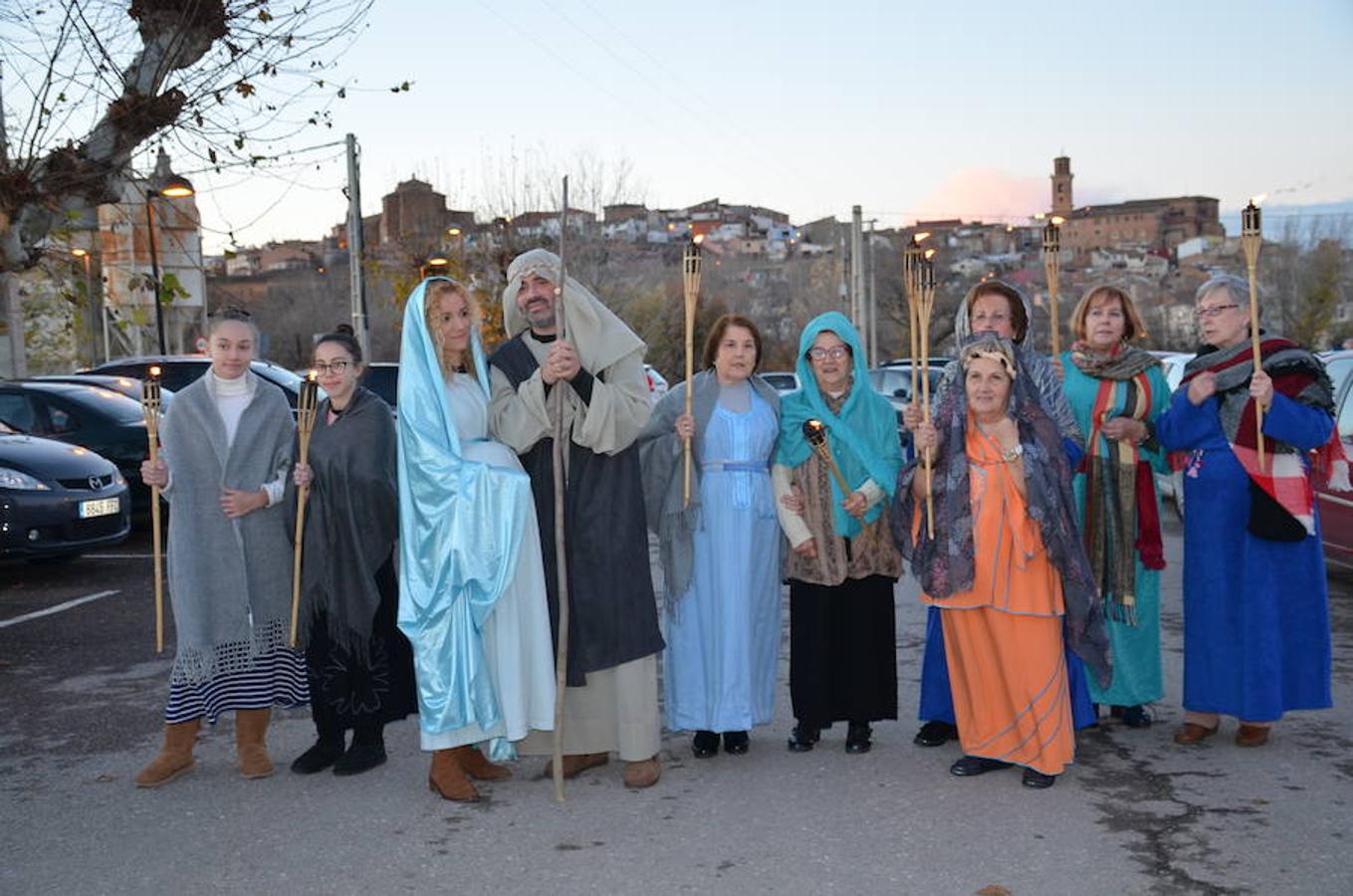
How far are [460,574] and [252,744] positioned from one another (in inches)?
49.2

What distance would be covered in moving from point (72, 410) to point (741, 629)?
9.42 m

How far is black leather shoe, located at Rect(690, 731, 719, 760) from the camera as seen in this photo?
5562 millimetres

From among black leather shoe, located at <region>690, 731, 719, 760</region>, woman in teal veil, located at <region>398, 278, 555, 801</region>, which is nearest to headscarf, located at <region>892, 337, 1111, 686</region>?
black leather shoe, located at <region>690, 731, 719, 760</region>

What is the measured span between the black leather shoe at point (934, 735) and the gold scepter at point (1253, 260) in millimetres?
1629

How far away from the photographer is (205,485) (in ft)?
17.5

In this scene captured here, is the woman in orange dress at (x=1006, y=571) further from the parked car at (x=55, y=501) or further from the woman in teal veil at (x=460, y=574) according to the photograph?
→ the parked car at (x=55, y=501)

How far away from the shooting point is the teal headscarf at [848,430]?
549 cm

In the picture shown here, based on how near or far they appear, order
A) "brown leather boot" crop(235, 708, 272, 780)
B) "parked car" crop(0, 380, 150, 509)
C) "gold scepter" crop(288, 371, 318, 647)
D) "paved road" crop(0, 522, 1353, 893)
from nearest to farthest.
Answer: "paved road" crop(0, 522, 1353, 893) → "gold scepter" crop(288, 371, 318, 647) → "brown leather boot" crop(235, 708, 272, 780) → "parked car" crop(0, 380, 150, 509)

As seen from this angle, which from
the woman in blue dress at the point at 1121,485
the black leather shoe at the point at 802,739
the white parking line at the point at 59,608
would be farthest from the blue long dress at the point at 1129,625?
the white parking line at the point at 59,608

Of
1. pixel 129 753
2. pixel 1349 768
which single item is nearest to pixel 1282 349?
pixel 1349 768

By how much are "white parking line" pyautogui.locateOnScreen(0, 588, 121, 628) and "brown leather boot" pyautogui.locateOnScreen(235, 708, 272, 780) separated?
423 centimetres

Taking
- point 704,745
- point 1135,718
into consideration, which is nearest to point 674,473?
point 704,745

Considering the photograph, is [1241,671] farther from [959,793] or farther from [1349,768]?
[959,793]

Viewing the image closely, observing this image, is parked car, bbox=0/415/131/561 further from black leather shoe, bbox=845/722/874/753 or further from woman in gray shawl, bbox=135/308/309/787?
black leather shoe, bbox=845/722/874/753
